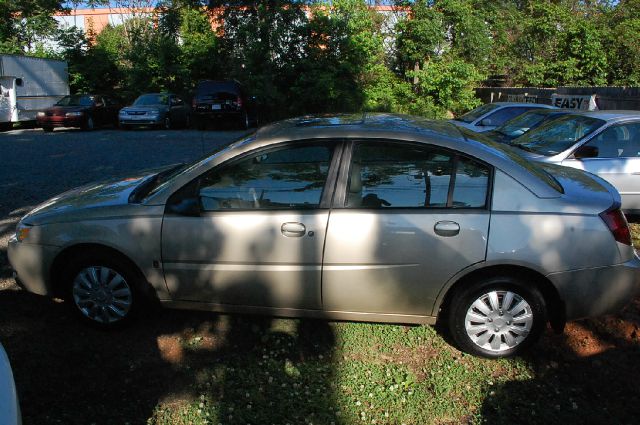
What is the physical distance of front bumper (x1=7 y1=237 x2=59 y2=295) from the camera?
401 cm

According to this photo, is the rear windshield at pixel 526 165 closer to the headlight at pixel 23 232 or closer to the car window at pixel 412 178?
the car window at pixel 412 178

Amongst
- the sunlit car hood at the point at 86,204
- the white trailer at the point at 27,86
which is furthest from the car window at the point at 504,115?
the white trailer at the point at 27,86

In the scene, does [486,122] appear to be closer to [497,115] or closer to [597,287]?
[497,115]

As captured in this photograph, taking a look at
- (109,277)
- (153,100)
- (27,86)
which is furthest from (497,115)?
(27,86)

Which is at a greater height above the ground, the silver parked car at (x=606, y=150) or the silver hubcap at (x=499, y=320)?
the silver parked car at (x=606, y=150)

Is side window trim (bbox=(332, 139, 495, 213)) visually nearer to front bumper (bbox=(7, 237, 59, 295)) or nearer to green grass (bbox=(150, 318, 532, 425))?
green grass (bbox=(150, 318, 532, 425))

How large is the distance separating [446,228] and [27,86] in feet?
69.9

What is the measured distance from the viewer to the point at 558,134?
7414mm

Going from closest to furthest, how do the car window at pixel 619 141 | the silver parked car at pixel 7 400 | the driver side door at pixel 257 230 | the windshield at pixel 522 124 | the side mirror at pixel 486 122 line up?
the silver parked car at pixel 7 400 → the driver side door at pixel 257 230 → the car window at pixel 619 141 → the windshield at pixel 522 124 → the side mirror at pixel 486 122

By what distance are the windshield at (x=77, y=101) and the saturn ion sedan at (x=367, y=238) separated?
18.4m

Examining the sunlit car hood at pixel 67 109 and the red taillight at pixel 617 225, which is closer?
the red taillight at pixel 617 225

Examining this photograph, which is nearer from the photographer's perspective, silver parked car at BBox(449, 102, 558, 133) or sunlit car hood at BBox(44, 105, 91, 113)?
silver parked car at BBox(449, 102, 558, 133)

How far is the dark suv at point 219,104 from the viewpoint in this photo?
2027cm

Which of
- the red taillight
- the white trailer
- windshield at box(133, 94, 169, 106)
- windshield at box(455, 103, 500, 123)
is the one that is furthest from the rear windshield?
the white trailer
